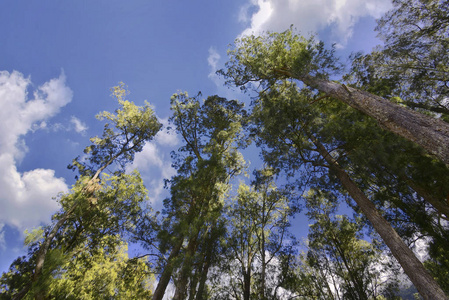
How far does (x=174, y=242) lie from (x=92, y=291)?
33.4 ft

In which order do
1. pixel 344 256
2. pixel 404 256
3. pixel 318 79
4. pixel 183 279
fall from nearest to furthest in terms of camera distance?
pixel 404 256 < pixel 183 279 < pixel 318 79 < pixel 344 256

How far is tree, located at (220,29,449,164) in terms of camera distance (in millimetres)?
3963

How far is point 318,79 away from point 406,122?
4025mm

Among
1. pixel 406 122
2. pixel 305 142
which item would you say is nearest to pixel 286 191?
pixel 305 142

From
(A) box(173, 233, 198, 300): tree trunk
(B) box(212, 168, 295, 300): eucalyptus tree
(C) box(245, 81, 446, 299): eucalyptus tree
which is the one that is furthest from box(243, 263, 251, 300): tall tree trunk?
(C) box(245, 81, 446, 299): eucalyptus tree

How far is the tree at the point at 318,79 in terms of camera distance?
3.96 metres

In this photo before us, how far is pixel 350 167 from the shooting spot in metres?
8.32

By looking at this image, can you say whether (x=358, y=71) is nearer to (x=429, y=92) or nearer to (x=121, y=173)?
(x=429, y=92)

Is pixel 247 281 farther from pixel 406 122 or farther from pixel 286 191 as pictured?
pixel 406 122

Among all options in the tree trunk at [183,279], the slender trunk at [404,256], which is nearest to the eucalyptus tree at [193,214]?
the tree trunk at [183,279]

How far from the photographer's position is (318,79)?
769 cm

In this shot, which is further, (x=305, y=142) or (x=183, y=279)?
(x=305, y=142)

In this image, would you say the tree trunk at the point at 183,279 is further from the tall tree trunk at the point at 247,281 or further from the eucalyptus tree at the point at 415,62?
the eucalyptus tree at the point at 415,62

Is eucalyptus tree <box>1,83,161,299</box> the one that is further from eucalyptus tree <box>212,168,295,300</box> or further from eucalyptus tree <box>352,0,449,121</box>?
eucalyptus tree <box>352,0,449,121</box>
